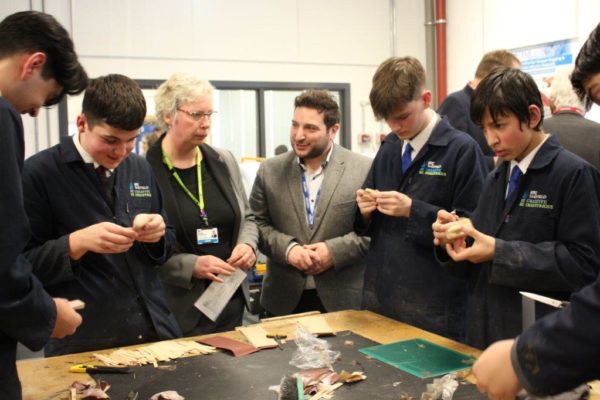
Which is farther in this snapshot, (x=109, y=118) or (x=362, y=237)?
(x=362, y=237)

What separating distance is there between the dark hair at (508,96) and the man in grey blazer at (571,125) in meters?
1.11

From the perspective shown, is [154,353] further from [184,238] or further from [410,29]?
[410,29]

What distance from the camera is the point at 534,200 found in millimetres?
2094

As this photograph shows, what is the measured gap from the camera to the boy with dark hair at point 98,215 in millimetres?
2186

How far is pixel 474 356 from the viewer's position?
80.4 inches

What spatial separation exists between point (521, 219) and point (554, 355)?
982 millimetres

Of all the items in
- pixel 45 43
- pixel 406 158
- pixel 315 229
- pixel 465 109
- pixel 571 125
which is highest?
pixel 45 43

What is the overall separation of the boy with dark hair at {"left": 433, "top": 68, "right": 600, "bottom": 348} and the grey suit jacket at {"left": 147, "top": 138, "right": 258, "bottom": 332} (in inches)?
41.8

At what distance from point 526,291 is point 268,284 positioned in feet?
4.56

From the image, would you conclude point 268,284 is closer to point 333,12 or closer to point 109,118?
point 109,118

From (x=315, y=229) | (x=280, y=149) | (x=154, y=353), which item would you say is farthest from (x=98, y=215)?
(x=280, y=149)

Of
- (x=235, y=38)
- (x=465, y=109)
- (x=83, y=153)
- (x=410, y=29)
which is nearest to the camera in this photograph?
(x=83, y=153)

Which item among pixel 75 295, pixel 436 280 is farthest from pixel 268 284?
pixel 75 295

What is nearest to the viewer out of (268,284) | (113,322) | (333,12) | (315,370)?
(315,370)
